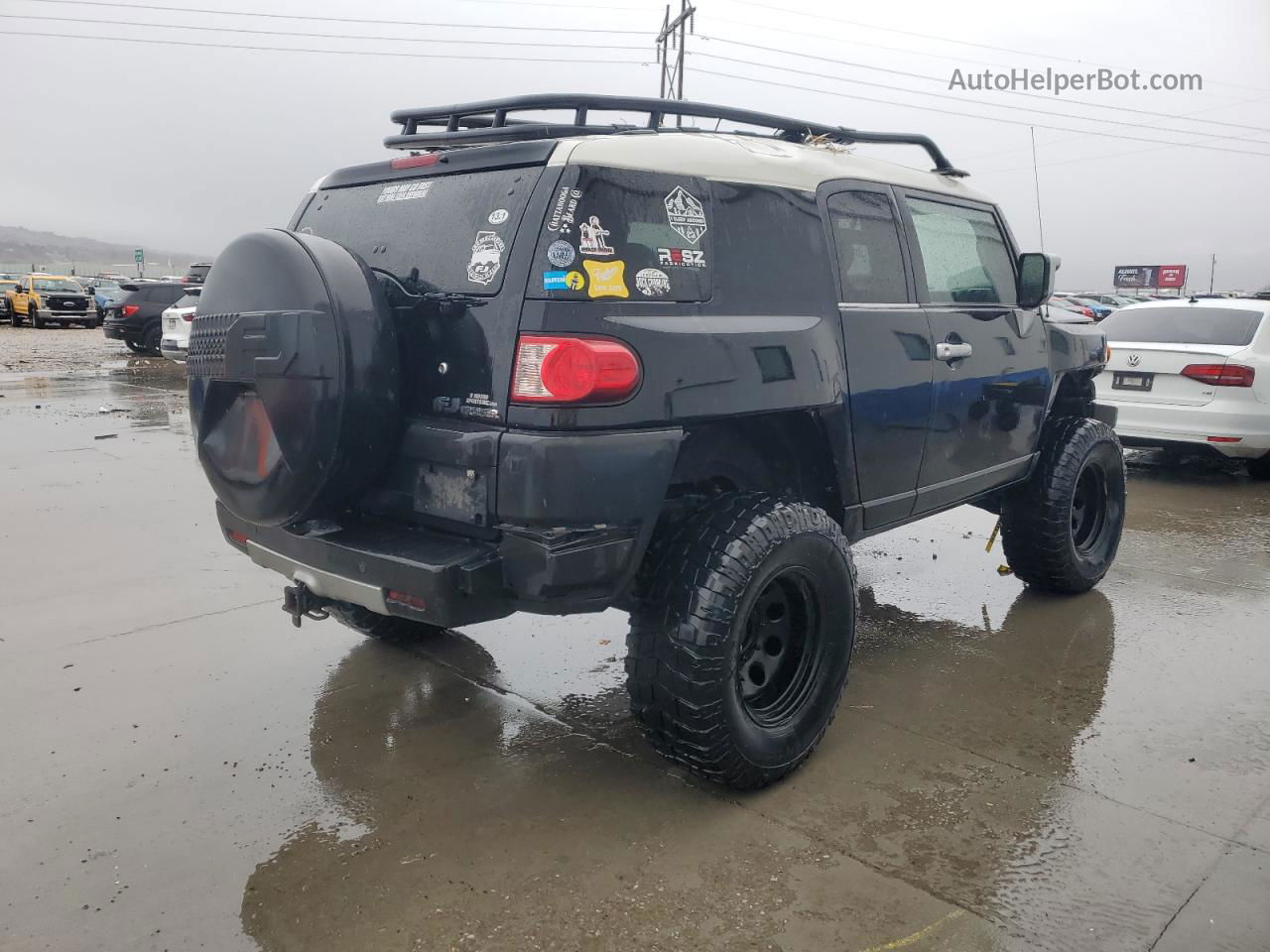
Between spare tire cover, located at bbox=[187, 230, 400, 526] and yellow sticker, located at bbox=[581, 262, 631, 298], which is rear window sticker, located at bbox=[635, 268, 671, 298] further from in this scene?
spare tire cover, located at bbox=[187, 230, 400, 526]

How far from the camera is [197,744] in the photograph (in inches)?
130

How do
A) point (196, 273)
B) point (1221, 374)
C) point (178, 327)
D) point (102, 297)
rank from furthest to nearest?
point (102, 297)
point (196, 273)
point (178, 327)
point (1221, 374)

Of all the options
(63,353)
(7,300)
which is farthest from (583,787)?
(7,300)

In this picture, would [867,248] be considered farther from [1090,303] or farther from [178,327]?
[1090,303]

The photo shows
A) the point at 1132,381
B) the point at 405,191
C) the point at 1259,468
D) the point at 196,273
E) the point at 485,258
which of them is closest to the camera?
the point at 485,258

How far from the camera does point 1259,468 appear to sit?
27.3 feet

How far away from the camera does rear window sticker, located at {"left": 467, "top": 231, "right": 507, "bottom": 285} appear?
2771mm

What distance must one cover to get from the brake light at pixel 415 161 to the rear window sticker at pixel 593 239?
730 millimetres

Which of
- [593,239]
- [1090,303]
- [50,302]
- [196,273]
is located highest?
[1090,303]

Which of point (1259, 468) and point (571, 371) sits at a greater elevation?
point (571, 371)

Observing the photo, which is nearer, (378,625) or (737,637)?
(737,637)

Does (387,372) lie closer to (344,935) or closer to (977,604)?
(344,935)

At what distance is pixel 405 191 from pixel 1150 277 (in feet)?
314

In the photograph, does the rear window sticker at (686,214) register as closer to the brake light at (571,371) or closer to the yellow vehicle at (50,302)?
the brake light at (571,371)
